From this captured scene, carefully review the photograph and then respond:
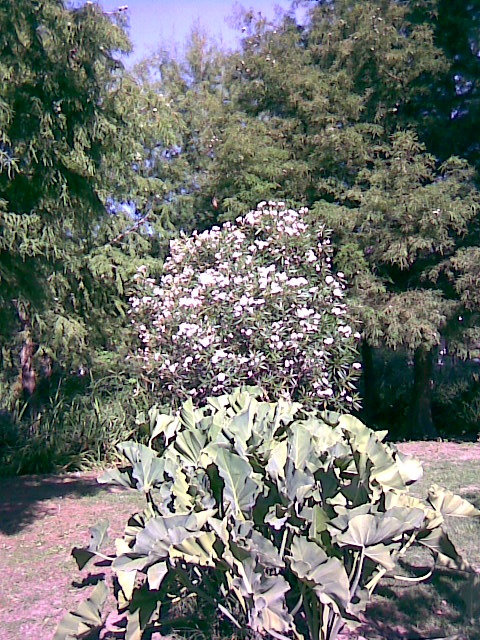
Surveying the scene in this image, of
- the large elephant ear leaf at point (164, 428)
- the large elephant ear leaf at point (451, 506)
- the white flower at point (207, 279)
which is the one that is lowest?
the large elephant ear leaf at point (451, 506)

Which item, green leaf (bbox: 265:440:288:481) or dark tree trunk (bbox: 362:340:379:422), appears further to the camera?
dark tree trunk (bbox: 362:340:379:422)

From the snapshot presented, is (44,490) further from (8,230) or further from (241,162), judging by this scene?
(241,162)

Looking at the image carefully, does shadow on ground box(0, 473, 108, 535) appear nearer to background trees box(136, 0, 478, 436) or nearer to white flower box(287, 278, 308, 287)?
white flower box(287, 278, 308, 287)

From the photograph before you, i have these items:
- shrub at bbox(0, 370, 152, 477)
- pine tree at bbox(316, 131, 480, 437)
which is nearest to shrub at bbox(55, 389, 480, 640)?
shrub at bbox(0, 370, 152, 477)

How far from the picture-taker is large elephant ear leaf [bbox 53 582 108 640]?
12.5ft

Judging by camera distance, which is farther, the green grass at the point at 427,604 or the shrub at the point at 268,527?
the green grass at the point at 427,604

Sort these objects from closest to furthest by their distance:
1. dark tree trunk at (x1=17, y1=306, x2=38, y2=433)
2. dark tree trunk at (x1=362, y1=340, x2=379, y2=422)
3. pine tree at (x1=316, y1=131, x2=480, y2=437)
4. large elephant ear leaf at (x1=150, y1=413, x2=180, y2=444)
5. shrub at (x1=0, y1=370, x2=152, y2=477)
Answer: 1. large elephant ear leaf at (x1=150, y1=413, x2=180, y2=444)
2. shrub at (x1=0, y1=370, x2=152, y2=477)
3. pine tree at (x1=316, y1=131, x2=480, y2=437)
4. dark tree trunk at (x1=17, y1=306, x2=38, y2=433)
5. dark tree trunk at (x1=362, y1=340, x2=379, y2=422)

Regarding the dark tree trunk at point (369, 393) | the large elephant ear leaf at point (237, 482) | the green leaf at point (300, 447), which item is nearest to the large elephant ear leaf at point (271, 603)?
the large elephant ear leaf at point (237, 482)

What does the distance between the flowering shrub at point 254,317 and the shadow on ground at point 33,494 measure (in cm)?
156

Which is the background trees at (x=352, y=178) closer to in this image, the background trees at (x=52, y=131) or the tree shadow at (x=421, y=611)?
the background trees at (x=52, y=131)

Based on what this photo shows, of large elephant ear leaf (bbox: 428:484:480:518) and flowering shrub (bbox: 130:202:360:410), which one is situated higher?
flowering shrub (bbox: 130:202:360:410)

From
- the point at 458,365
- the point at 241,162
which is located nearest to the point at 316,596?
the point at 241,162

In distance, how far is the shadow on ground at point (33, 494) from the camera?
23.0ft

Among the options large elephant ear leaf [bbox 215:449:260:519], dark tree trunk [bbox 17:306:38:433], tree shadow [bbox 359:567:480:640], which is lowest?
tree shadow [bbox 359:567:480:640]
